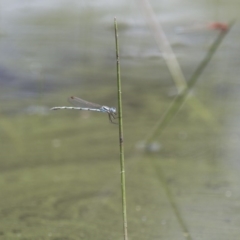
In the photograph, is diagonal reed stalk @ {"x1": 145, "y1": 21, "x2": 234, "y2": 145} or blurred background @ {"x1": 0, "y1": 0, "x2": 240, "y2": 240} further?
diagonal reed stalk @ {"x1": 145, "y1": 21, "x2": 234, "y2": 145}

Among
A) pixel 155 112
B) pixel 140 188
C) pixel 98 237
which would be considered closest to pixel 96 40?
pixel 155 112

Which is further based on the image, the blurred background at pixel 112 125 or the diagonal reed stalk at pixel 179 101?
the diagonal reed stalk at pixel 179 101

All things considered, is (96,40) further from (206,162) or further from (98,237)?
(98,237)

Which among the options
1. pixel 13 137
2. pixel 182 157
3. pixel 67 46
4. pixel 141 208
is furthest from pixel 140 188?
pixel 67 46

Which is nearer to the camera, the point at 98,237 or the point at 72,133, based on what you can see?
the point at 98,237

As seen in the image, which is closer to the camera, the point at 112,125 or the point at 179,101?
the point at 112,125

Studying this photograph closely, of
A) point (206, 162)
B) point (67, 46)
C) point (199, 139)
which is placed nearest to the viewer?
point (206, 162)

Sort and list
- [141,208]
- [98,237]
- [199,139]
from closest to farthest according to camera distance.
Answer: [98,237] → [141,208] → [199,139]
